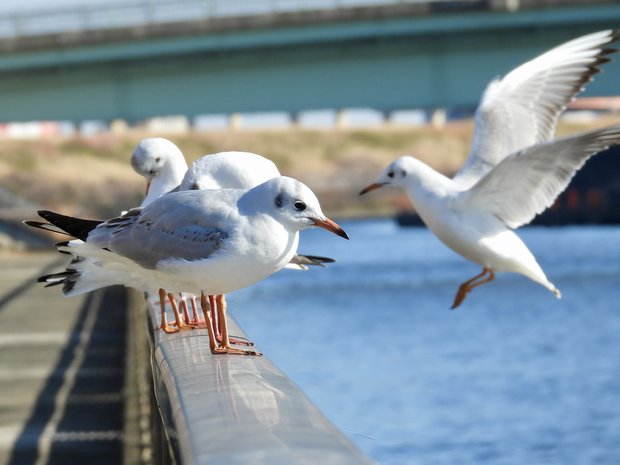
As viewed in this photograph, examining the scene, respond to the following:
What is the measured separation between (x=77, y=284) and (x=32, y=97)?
31.6m

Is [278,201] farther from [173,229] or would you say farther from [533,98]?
[533,98]

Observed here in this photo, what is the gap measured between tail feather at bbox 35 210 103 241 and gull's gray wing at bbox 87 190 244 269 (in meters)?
0.07

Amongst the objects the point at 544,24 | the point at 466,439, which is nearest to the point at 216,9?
the point at 544,24

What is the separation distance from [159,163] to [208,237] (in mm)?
1748

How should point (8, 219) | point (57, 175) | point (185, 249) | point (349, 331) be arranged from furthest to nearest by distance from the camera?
point (57, 175) → point (8, 219) → point (349, 331) → point (185, 249)

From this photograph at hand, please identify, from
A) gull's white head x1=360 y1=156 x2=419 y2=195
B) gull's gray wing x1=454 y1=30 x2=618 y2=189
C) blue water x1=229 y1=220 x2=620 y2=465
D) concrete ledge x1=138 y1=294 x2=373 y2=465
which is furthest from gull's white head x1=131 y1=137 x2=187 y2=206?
gull's gray wing x1=454 y1=30 x2=618 y2=189

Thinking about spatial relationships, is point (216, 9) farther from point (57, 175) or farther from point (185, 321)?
point (57, 175)

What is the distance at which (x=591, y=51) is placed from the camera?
8930 millimetres

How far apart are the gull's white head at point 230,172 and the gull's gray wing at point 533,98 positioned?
9.68ft

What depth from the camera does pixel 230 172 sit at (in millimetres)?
6016

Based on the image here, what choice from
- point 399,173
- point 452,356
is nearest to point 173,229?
point 399,173

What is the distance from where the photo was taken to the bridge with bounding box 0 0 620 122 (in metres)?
34.9

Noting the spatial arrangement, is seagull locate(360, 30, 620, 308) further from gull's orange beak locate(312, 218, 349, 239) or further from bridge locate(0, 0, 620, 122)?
bridge locate(0, 0, 620, 122)

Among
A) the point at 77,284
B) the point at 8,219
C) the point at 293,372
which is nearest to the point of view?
the point at 77,284
